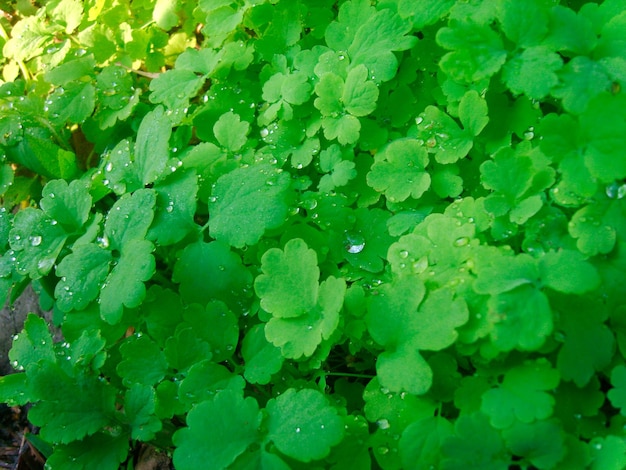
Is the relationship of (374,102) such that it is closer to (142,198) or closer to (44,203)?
(142,198)

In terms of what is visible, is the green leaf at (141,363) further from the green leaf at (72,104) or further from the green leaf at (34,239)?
the green leaf at (72,104)

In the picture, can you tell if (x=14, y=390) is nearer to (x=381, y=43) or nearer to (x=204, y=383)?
(x=204, y=383)

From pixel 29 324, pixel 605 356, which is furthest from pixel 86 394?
pixel 605 356

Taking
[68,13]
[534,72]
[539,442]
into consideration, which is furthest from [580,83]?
[68,13]

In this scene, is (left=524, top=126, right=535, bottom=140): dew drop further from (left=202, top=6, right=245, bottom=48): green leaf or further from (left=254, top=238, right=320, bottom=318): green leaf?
(left=202, top=6, right=245, bottom=48): green leaf

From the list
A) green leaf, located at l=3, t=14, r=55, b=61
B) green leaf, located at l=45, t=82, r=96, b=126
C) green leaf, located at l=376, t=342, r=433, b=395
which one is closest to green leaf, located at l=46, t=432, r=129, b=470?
green leaf, located at l=376, t=342, r=433, b=395
